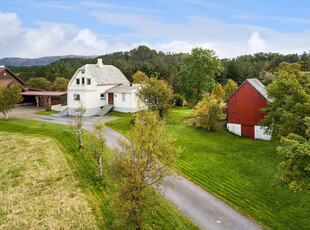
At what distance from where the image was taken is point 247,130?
95.5 ft

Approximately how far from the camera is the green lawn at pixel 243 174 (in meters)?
12.8

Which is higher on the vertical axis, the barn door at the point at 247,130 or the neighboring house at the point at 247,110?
the neighboring house at the point at 247,110

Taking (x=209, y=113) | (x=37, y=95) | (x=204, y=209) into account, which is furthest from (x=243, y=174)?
(x=37, y=95)

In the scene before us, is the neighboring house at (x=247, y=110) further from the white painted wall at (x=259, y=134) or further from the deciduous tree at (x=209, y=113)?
the deciduous tree at (x=209, y=113)

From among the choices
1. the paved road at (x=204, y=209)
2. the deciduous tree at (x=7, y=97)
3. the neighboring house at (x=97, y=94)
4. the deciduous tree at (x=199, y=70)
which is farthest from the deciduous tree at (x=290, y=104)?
the deciduous tree at (x=7, y=97)

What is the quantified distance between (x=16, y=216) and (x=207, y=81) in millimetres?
39986

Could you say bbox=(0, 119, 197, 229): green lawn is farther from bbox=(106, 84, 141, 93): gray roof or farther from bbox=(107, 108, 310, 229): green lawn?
bbox=(106, 84, 141, 93): gray roof

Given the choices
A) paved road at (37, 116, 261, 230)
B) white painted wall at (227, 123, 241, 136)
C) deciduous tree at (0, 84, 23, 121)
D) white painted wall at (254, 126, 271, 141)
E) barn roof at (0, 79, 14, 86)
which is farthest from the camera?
barn roof at (0, 79, 14, 86)

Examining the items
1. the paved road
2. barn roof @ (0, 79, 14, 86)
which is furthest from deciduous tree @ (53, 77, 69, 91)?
the paved road

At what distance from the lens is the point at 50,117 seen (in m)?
32.9

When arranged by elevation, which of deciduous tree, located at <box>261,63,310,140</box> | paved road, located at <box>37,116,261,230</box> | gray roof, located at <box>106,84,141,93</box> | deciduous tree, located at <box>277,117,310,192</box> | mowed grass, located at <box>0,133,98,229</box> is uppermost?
gray roof, located at <box>106,84,141,93</box>

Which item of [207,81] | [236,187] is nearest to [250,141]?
[236,187]

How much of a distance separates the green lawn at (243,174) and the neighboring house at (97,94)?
24.8 ft

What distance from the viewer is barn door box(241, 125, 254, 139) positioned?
2876cm
